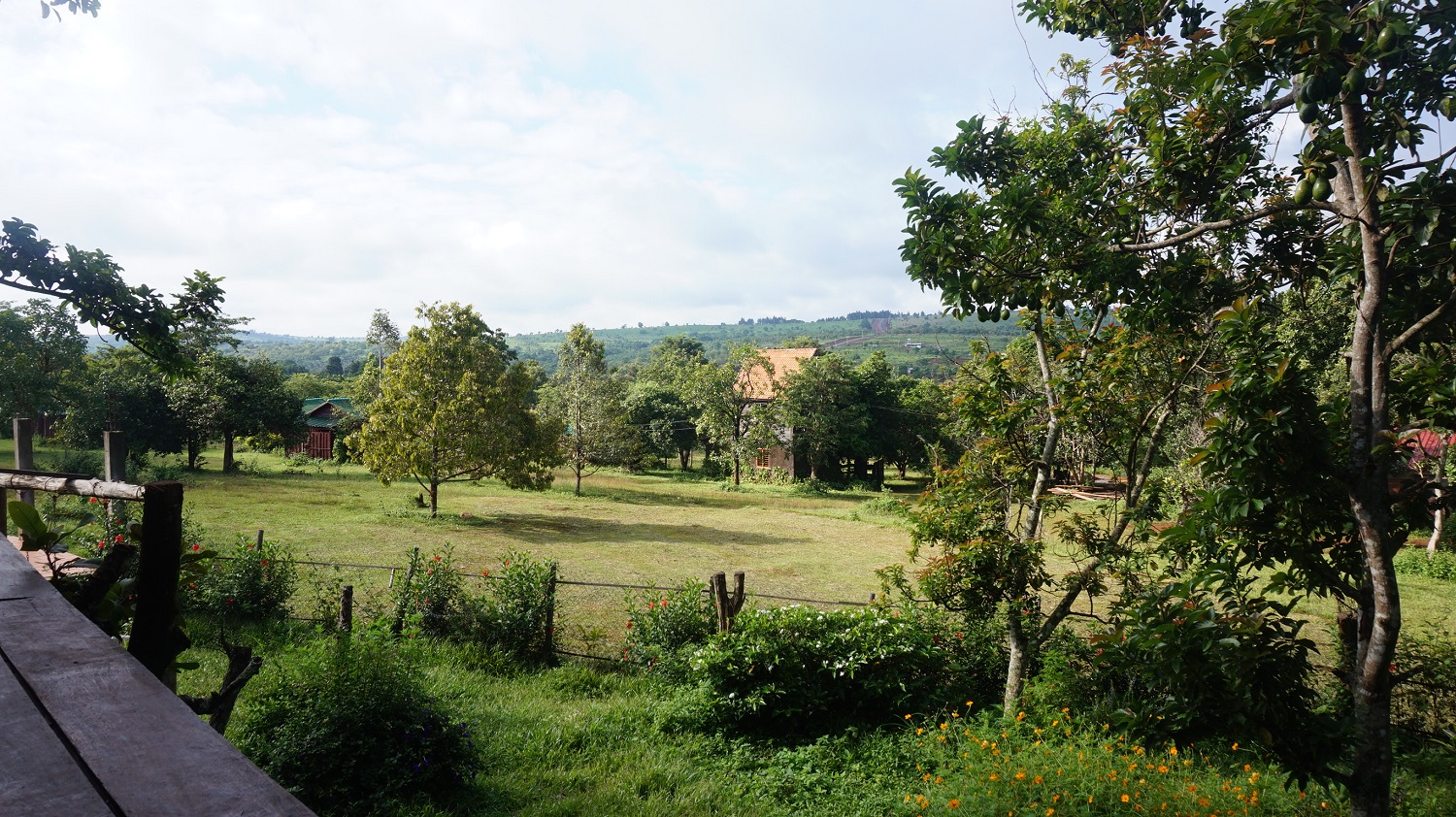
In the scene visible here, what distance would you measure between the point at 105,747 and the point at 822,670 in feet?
24.0

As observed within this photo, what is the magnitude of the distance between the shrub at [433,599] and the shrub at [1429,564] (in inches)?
797

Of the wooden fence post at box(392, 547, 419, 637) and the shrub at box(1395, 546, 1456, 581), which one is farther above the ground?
the wooden fence post at box(392, 547, 419, 637)

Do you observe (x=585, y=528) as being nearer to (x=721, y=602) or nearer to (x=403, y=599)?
(x=403, y=599)

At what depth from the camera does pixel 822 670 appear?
7910mm

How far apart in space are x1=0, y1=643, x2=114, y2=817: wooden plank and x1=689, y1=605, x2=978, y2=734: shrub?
675 cm

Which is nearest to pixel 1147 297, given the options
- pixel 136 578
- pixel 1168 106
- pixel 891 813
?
pixel 1168 106

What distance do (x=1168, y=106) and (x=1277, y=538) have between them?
3.02 m

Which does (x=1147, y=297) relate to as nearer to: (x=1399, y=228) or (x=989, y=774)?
(x=1399, y=228)

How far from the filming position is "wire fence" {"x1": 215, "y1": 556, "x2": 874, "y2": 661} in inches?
397

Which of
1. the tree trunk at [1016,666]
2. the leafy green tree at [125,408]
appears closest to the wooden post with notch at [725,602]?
the tree trunk at [1016,666]

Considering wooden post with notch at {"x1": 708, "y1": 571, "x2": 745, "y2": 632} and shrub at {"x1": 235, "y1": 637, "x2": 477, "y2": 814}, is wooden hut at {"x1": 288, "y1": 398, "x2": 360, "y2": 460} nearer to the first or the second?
wooden post with notch at {"x1": 708, "y1": 571, "x2": 745, "y2": 632}

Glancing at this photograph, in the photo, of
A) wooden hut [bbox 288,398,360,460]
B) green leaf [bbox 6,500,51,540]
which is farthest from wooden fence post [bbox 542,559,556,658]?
wooden hut [bbox 288,398,360,460]

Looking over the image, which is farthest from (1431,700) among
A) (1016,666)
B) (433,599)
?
(433,599)

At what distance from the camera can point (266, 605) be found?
10.3 meters
